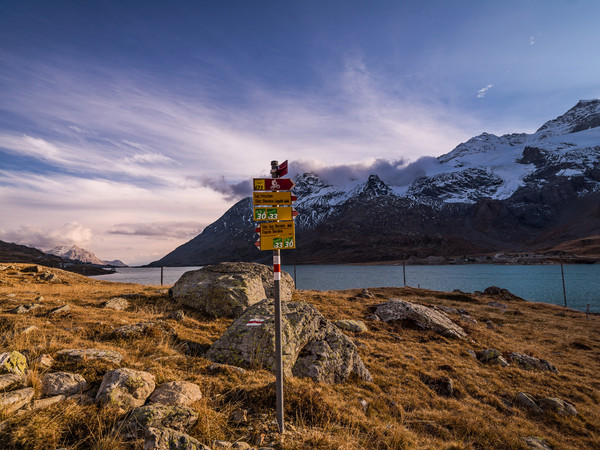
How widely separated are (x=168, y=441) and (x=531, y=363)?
1617 centimetres

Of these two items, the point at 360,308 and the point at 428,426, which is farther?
the point at 360,308

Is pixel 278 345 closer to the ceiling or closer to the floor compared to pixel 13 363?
closer to the ceiling

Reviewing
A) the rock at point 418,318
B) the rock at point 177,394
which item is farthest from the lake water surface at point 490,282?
the rock at point 177,394

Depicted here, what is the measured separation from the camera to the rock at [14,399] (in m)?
4.66

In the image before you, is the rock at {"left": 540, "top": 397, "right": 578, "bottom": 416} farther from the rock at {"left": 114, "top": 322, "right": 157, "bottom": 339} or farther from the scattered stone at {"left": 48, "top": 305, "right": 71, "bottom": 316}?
the scattered stone at {"left": 48, "top": 305, "right": 71, "bottom": 316}

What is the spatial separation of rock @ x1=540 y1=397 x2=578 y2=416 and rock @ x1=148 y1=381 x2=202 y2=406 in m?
11.2

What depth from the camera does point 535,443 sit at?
25.0 ft

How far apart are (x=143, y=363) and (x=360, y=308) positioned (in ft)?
53.1

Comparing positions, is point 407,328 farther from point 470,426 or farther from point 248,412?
A: point 248,412

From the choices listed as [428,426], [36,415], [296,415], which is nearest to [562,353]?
[428,426]

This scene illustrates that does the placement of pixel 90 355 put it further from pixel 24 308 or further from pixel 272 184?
pixel 24 308

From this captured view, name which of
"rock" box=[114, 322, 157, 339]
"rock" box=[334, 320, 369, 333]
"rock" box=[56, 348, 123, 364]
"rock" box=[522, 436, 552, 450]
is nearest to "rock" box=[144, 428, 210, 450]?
"rock" box=[56, 348, 123, 364]

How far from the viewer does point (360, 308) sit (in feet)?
69.5

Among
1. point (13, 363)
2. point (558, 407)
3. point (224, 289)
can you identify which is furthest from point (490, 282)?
point (13, 363)
